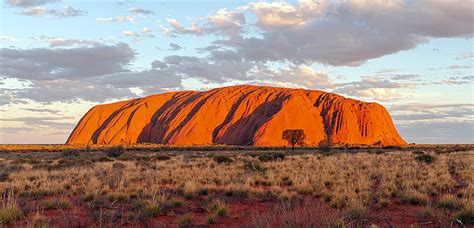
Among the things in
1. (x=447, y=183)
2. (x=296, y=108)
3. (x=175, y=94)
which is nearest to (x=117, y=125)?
(x=175, y=94)

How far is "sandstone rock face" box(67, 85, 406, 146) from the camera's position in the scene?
10050 centimetres

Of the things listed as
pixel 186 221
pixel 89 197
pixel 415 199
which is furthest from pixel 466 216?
pixel 89 197

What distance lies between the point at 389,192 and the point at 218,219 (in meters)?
6.10

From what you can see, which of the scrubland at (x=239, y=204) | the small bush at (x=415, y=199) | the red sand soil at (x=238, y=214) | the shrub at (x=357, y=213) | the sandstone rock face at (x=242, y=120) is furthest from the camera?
the sandstone rock face at (x=242, y=120)

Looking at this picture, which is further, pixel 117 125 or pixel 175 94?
pixel 175 94

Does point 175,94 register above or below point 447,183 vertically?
above

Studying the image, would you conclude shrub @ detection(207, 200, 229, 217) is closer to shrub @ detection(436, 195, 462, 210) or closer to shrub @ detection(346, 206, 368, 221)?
shrub @ detection(346, 206, 368, 221)

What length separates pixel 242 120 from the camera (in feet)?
347

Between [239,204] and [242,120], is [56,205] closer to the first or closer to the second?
[239,204]

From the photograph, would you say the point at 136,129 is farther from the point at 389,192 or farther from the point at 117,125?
the point at 389,192

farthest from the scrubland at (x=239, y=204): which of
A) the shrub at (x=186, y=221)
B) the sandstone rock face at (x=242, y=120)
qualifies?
the sandstone rock face at (x=242, y=120)

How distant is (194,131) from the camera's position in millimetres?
→ 102688

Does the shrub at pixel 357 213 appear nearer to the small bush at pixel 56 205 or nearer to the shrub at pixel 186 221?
the shrub at pixel 186 221

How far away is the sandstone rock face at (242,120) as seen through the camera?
100500 millimetres
